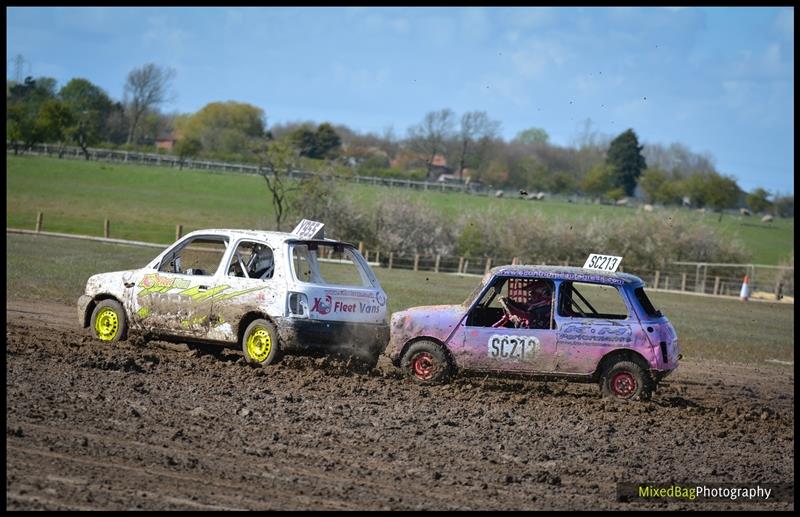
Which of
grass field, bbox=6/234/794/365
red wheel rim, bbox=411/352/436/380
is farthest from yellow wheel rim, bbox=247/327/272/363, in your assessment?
grass field, bbox=6/234/794/365

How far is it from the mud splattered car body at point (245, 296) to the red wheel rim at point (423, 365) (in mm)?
556

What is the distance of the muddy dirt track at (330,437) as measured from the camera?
6.96 meters

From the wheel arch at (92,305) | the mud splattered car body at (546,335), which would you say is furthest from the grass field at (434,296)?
the mud splattered car body at (546,335)

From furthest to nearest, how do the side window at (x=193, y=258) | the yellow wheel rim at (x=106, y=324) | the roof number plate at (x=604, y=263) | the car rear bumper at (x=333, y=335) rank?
the yellow wheel rim at (x=106, y=324) < the side window at (x=193, y=258) < the roof number plate at (x=604, y=263) < the car rear bumper at (x=333, y=335)

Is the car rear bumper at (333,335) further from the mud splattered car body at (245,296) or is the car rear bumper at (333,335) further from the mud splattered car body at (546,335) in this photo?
the mud splattered car body at (546,335)

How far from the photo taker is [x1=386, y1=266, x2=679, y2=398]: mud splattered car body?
38.4ft

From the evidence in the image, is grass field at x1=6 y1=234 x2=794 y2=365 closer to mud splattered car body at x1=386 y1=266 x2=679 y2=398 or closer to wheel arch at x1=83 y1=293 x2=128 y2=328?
wheel arch at x1=83 y1=293 x2=128 y2=328

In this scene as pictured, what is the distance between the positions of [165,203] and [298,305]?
5625 cm

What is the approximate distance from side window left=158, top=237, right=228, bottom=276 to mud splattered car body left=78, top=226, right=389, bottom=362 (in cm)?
1

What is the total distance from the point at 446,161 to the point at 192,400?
59416 millimetres

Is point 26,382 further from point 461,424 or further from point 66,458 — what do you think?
point 461,424

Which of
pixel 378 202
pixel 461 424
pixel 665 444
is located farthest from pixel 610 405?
pixel 378 202

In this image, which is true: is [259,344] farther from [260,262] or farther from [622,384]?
[622,384]

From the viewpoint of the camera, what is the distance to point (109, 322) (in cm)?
1316
